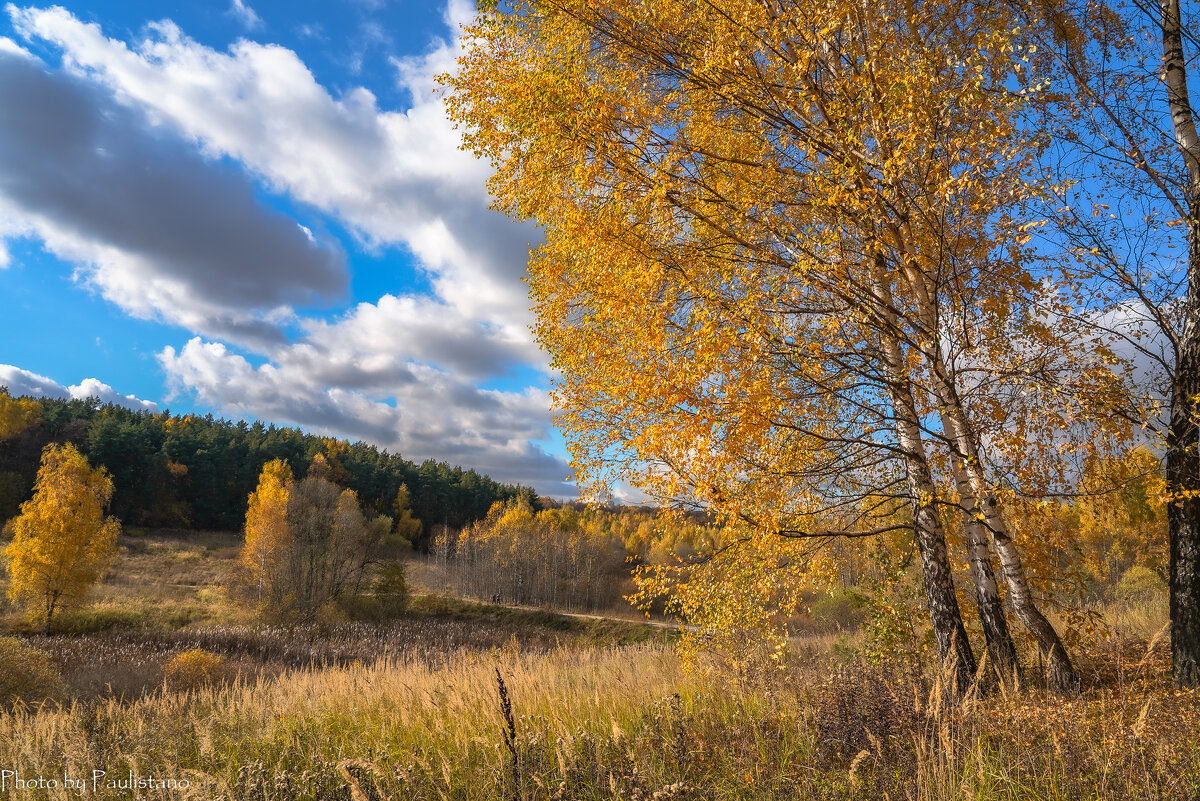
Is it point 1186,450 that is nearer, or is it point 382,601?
point 1186,450

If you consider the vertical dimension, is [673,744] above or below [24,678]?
above

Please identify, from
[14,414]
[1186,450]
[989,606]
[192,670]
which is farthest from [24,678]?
[14,414]

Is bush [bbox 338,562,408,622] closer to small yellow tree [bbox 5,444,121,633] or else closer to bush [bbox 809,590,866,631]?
small yellow tree [bbox 5,444,121,633]

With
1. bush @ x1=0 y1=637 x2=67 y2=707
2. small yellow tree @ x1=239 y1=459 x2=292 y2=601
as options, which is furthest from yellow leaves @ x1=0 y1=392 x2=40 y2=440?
bush @ x1=0 y1=637 x2=67 y2=707

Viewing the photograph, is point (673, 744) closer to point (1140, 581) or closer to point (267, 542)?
point (1140, 581)

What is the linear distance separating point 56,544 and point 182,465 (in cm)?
4793

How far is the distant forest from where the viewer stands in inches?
2425

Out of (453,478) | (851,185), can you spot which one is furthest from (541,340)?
(453,478)

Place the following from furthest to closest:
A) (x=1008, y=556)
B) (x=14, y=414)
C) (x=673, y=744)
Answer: (x=14, y=414), (x=1008, y=556), (x=673, y=744)

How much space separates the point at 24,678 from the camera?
10.9 metres

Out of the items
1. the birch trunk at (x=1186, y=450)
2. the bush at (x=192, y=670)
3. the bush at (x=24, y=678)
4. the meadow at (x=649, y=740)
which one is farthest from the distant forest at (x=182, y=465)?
the birch trunk at (x=1186, y=450)

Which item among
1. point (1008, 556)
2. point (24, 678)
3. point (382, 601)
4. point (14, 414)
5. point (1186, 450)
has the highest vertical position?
point (14, 414)

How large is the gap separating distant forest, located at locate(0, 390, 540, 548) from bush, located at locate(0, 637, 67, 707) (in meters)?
59.6

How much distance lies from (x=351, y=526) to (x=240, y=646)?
589 inches
